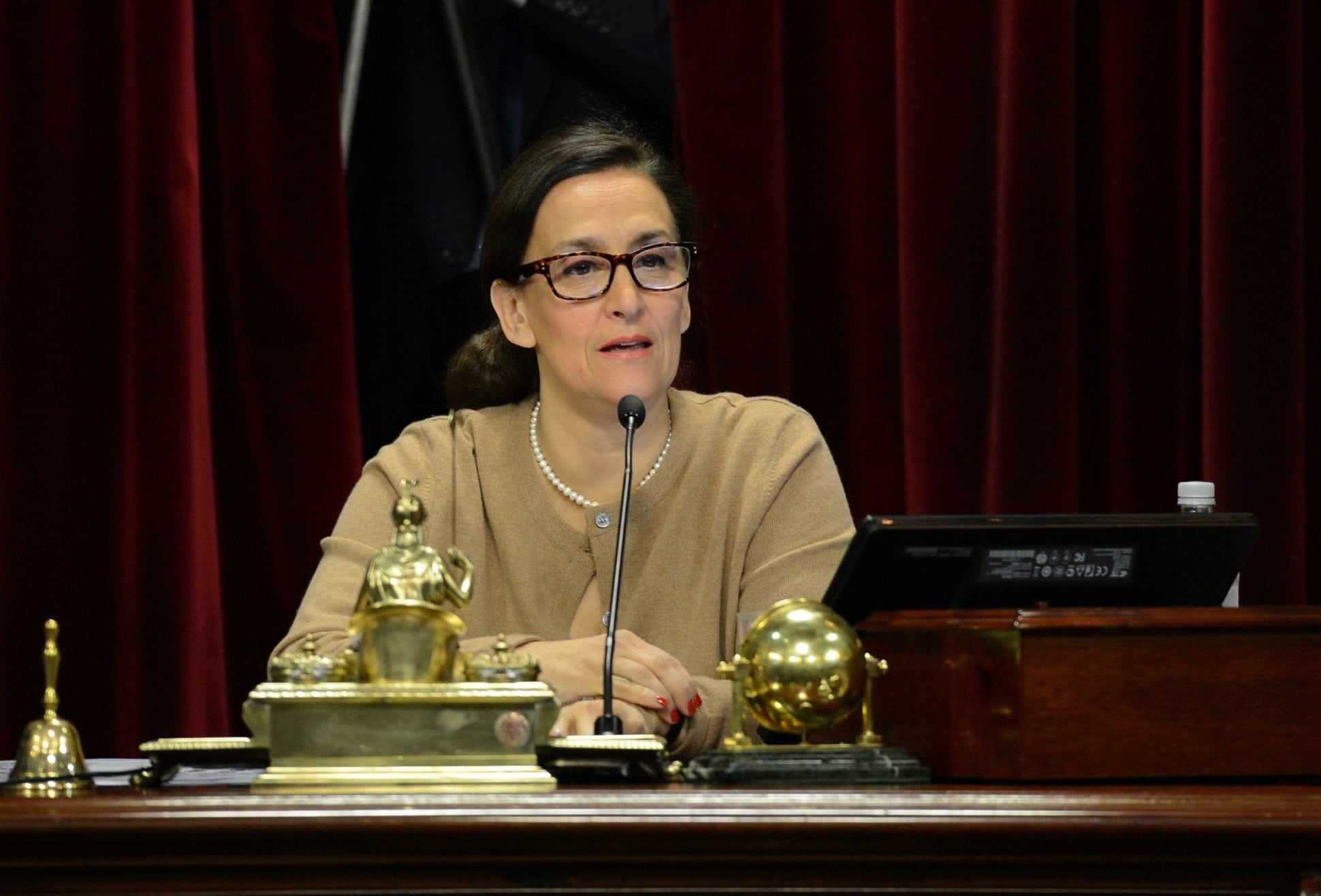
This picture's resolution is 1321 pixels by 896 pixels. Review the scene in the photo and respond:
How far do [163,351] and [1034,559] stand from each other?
166cm

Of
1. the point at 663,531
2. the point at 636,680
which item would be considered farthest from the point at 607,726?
the point at 663,531

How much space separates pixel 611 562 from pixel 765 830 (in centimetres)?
106

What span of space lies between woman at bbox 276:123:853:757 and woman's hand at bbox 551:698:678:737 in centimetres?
38

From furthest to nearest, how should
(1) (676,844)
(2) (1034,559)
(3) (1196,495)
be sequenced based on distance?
(3) (1196,495)
(2) (1034,559)
(1) (676,844)

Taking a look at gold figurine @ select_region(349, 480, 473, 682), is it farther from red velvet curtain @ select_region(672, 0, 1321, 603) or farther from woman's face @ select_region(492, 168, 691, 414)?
red velvet curtain @ select_region(672, 0, 1321, 603)

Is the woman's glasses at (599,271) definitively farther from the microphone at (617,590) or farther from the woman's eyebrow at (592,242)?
the microphone at (617,590)

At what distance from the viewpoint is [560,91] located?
2625 mm

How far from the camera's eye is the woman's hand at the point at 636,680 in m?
1.43

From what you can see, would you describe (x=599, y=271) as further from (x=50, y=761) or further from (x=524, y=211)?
(x=50, y=761)

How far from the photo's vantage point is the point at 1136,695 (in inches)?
38.6

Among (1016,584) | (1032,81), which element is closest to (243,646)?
(1032,81)

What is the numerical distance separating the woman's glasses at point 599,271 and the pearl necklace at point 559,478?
205 millimetres

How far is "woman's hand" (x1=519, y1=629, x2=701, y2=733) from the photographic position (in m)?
1.43

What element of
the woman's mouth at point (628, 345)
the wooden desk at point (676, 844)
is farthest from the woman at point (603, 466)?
the wooden desk at point (676, 844)
